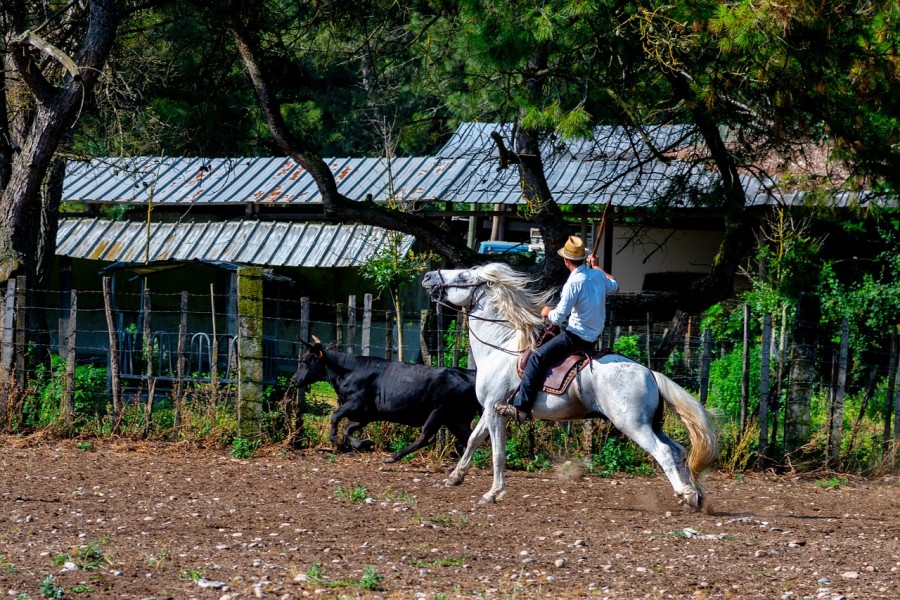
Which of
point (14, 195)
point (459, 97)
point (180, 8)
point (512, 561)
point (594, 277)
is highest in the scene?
point (180, 8)

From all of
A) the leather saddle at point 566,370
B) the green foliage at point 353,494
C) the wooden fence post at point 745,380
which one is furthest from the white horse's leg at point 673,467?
the wooden fence post at point 745,380

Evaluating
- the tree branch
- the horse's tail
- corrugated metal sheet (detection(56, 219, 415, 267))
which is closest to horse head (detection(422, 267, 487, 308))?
the horse's tail

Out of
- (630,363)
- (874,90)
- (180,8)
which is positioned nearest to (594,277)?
(630,363)

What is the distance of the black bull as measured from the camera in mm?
11234

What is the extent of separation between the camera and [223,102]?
48.4ft

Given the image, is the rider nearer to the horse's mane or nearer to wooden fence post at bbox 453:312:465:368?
the horse's mane

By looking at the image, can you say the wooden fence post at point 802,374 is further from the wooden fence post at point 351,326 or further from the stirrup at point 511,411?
the wooden fence post at point 351,326

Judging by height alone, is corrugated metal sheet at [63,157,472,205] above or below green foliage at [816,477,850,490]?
above

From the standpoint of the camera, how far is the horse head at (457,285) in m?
9.83

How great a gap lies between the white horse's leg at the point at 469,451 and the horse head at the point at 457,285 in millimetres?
1092

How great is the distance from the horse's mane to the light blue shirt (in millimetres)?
478

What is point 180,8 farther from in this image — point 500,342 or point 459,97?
point 500,342

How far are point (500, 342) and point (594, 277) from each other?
115 centimetres

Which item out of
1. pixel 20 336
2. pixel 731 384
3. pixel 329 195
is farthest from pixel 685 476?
pixel 20 336
